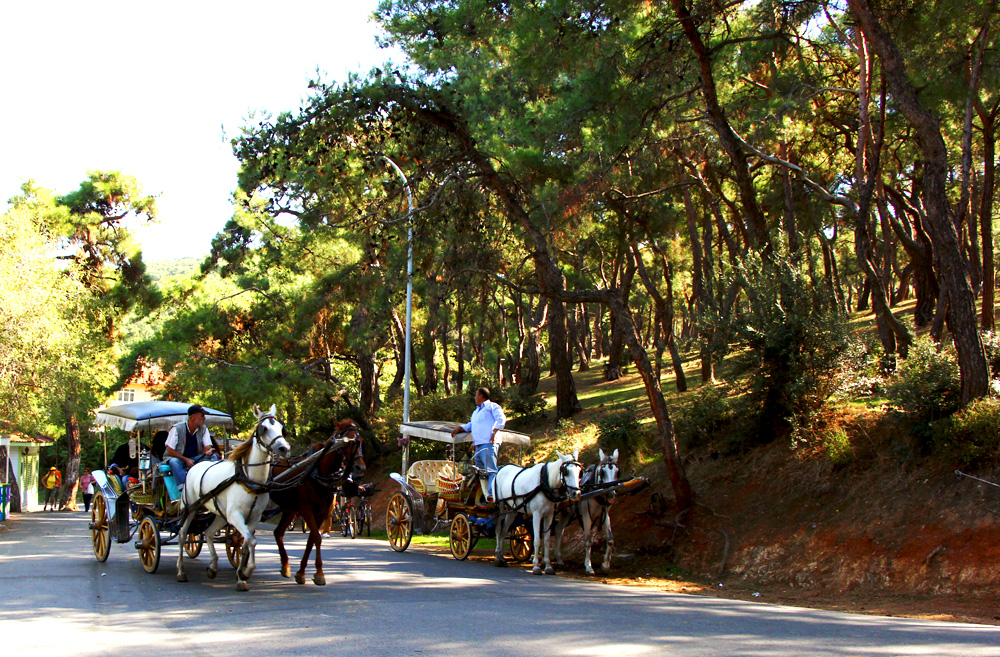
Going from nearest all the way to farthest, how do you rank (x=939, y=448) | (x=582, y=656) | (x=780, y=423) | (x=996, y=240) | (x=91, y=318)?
1. (x=582, y=656)
2. (x=939, y=448)
3. (x=780, y=423)
4. (x=91, y=318)
5. (x=996, y=240)

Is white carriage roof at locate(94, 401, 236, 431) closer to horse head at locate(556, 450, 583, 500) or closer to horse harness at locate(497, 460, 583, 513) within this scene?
horse harness at locate(497, 460, 583, 513)

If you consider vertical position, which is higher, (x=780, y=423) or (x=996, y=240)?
(x=996, y=240)

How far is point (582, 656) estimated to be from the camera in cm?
663

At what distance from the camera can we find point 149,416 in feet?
41.3

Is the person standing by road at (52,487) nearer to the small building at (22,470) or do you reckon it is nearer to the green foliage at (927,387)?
the small building at (22,470)

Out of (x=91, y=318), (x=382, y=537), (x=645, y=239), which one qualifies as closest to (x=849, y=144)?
(x=645, y=239)

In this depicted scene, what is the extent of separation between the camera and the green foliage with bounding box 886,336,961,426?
12.7 metres

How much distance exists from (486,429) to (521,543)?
2127 millimetres

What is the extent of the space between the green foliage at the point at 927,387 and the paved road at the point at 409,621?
4893mm

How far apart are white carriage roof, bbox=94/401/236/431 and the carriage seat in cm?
435

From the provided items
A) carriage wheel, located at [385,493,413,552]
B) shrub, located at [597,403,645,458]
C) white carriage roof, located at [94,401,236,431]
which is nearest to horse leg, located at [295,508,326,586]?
white carriage roof, located at [94,401,236,431]

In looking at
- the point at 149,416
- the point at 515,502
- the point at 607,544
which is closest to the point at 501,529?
the point at 515,502

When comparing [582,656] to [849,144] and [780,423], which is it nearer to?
[780,423]

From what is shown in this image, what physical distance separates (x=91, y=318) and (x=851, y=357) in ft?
101
